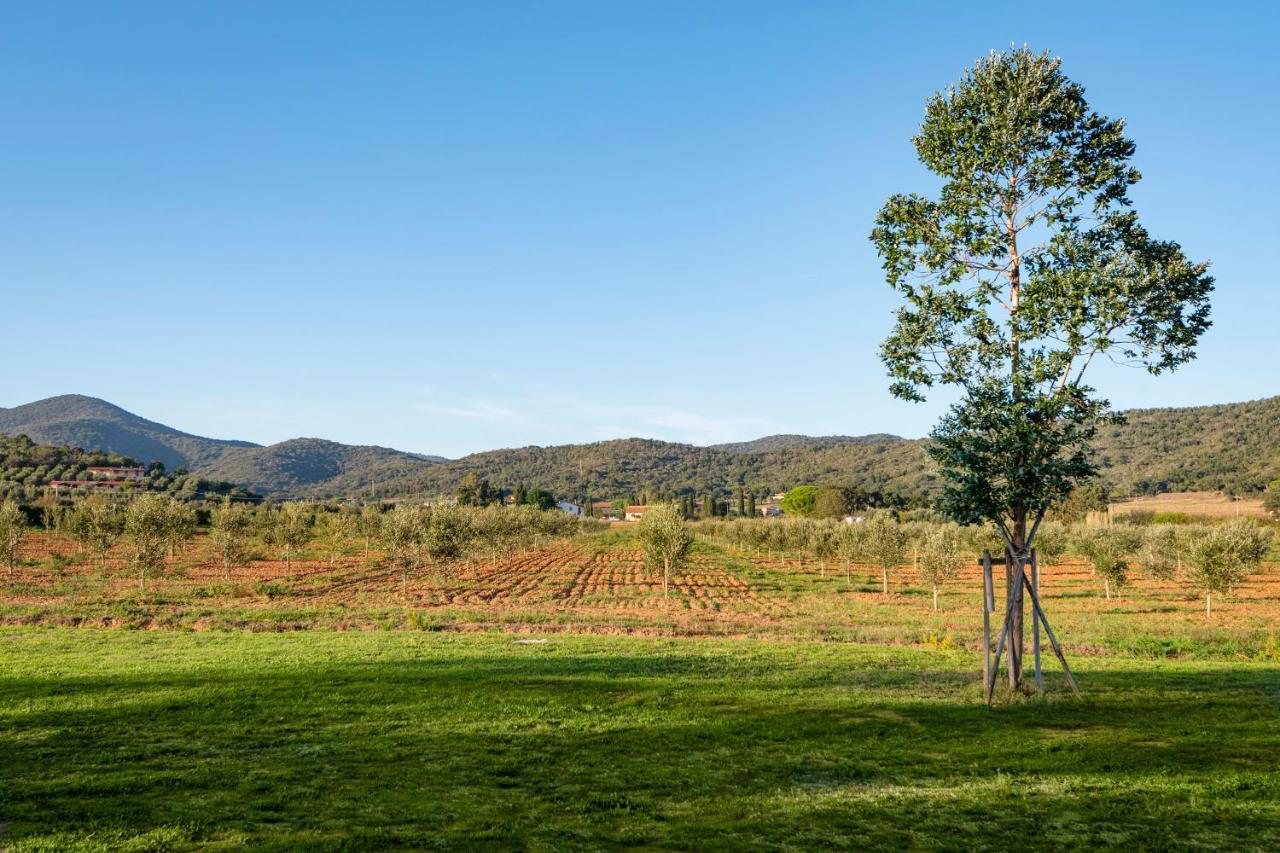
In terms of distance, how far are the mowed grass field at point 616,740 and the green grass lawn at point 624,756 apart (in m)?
0.06

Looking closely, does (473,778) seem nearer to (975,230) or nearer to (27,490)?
(975,230)

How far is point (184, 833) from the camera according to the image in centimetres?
892

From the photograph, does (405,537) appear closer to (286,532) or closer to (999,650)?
(286,532)

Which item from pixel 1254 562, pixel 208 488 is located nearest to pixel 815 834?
pixel 1254 562

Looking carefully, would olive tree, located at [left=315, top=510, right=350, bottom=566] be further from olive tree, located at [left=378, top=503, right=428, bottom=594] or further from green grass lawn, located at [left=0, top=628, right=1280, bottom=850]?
green grass lawn, located at [left=0, top=628, right=1280, bottom=850]

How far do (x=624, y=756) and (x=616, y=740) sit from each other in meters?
1.00

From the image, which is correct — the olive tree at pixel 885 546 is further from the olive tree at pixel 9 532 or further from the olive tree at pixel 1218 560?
the olive tree at pixel 9 532

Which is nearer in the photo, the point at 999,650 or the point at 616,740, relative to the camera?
the point at 616,740

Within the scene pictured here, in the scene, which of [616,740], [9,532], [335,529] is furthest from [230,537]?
[616,740]

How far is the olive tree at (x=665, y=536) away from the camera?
51.8 m

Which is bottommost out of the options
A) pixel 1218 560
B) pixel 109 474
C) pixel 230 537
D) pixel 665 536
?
pixel 230 537

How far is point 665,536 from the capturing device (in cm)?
5203

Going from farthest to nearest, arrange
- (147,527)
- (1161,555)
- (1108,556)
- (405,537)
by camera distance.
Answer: (1161,555), (147,527), (1108,556), (405,537)

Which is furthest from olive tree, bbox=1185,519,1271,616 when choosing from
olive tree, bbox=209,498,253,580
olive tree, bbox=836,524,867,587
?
olive tree, bbox=209,498,253,580
